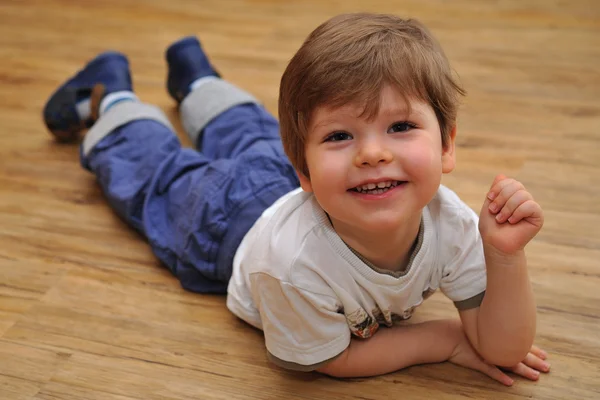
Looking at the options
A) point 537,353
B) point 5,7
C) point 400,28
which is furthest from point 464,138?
point 5,7

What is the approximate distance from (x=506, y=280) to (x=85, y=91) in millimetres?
925

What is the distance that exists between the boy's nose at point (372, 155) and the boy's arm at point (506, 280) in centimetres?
15

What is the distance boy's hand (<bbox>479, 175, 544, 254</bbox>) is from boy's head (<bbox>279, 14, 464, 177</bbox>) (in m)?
0.10

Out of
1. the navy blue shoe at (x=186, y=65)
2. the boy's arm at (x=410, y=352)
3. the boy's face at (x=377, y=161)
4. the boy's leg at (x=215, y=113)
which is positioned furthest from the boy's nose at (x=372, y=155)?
the navy blue shoe at (x=186, y=65)

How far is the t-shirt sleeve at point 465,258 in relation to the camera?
1.07m

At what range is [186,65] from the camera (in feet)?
5.41

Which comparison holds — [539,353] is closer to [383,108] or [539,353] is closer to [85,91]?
[383,108]

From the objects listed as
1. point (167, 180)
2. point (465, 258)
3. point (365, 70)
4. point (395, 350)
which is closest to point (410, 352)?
point (395, 350)

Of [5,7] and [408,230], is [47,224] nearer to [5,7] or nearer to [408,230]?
[408,230]

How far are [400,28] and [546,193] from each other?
23.6 inches

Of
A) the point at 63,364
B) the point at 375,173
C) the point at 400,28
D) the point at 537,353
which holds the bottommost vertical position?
the point at 63,364

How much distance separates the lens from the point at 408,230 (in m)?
1.05

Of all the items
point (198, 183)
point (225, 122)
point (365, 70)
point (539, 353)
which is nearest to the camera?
A: point (365, 70)

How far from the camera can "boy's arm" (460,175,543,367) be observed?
0.97 metres
